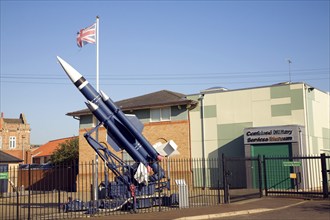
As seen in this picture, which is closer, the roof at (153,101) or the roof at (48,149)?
the roof at (153,101)

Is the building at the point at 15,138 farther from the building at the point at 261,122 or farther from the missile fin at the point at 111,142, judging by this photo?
the missile fin at the point at 111,142

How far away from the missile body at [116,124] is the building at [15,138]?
154 feet

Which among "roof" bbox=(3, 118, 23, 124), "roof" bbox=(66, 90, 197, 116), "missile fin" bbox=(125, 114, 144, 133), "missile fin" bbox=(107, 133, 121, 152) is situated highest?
"roof" bbox=(3, 118, 23, 124)

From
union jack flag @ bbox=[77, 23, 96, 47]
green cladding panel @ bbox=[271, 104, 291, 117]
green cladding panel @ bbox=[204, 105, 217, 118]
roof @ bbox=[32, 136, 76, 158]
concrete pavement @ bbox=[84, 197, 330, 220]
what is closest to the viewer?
concrete pavement @ bbox=[84, 197, 330, 220]

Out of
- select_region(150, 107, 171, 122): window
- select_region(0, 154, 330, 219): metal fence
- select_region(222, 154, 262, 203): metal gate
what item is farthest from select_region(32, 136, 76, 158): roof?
select_region(222, 154, 262, 203): metal gate

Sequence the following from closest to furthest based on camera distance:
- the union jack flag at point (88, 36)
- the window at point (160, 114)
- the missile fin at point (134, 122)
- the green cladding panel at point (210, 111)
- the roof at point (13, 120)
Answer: the missile fin at point (134, 122)
the union jack flag at point (88, 36)
the green cladding panel at point (210, 111)
the window at point (160, 114)
the roof at point (13, 120)

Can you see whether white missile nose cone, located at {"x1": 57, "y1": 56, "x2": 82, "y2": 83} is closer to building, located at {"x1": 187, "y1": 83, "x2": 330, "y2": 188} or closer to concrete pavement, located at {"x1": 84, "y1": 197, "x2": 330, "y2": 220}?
concrete pavement, located at {"x1": 84, "y1": 197, "x2": 330, "y2": 220}

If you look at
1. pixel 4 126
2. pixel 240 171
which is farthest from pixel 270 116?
pixel 4 126

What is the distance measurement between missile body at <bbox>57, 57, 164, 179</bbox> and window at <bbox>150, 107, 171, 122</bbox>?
518 inches

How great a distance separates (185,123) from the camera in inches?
1257

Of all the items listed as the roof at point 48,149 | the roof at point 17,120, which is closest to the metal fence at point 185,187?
the roof at point 48,149

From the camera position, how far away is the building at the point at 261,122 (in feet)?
90.1

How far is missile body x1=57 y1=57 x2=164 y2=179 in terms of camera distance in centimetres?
1875

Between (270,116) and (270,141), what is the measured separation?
268 centimetres
